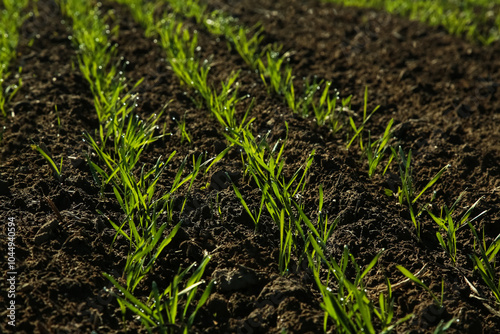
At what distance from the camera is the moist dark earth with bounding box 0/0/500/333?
178cm

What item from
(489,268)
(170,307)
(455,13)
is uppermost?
(455,13)

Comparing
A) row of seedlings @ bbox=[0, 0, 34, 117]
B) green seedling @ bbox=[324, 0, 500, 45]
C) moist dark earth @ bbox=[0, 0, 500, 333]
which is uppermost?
green seedling @ bbox=[324, 0, 500, 45]

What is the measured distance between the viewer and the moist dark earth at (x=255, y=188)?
178 centimetres

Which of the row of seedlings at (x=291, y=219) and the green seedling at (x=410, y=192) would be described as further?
the green seedling at (x=410, y=192)

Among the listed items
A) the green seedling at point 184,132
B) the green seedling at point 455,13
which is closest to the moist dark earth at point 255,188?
the green seedling at point 184,132

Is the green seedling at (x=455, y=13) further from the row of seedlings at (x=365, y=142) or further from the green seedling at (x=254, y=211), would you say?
the green seedling at (x=254, y=211)

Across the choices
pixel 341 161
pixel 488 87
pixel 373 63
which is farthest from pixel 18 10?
pixel 488 87

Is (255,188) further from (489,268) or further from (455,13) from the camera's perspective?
(455,13)

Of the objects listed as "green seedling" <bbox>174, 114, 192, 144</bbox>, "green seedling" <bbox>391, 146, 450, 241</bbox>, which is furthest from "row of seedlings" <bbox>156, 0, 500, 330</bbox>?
"green seedling" <bbox>174, 114, 192, 144</bbox>

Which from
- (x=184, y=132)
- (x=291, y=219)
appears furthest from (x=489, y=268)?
(x=184, y=132)

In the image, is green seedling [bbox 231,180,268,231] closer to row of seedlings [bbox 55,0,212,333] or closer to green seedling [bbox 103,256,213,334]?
row of seedlings [bbox 55,0,212,333]

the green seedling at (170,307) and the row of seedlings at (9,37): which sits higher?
the row of seedlings at (9,37)

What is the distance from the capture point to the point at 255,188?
2438 millimetres

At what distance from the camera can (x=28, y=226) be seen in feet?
6.73
